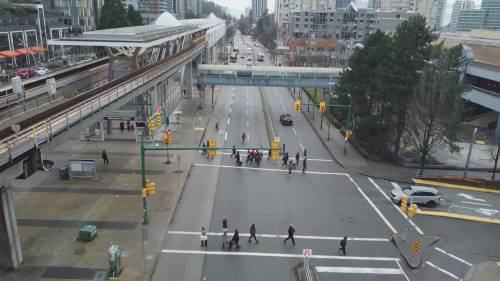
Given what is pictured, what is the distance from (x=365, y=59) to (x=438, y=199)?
58.0 feet

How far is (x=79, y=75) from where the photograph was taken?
3912cm

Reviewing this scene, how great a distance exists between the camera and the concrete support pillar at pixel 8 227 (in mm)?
17175

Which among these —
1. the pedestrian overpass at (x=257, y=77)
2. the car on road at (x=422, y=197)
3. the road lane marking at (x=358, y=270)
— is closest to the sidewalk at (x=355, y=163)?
the car on road at (x=422, y=197)

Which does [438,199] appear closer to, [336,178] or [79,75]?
[336,178]

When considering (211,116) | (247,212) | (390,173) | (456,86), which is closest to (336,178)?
(390,173)

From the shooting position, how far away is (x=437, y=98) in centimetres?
3278

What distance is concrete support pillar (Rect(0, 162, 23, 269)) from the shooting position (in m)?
17.2

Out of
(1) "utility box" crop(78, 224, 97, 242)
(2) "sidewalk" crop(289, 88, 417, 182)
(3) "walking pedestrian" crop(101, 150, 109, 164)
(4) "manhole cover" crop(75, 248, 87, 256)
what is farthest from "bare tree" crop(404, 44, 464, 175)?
(4) "manhole cover" crop(75, 248, 87, 256)

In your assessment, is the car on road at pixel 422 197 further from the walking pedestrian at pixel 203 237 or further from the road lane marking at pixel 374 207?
the walking pedestrian at pixel 203 237

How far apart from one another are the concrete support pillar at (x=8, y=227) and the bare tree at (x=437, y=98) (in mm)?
29657

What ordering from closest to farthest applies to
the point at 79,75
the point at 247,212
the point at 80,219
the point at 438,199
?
1. the point at 80,219
2. the point at 247,212
3. the point at 438,199
4. the point at 79,75

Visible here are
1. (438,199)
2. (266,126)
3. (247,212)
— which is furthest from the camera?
(266,126)

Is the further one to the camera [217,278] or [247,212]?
[247,212]

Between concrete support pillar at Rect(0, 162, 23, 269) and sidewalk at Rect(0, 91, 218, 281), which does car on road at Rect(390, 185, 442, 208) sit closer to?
sidewalk at Rect(0, 91, 218, 281)
